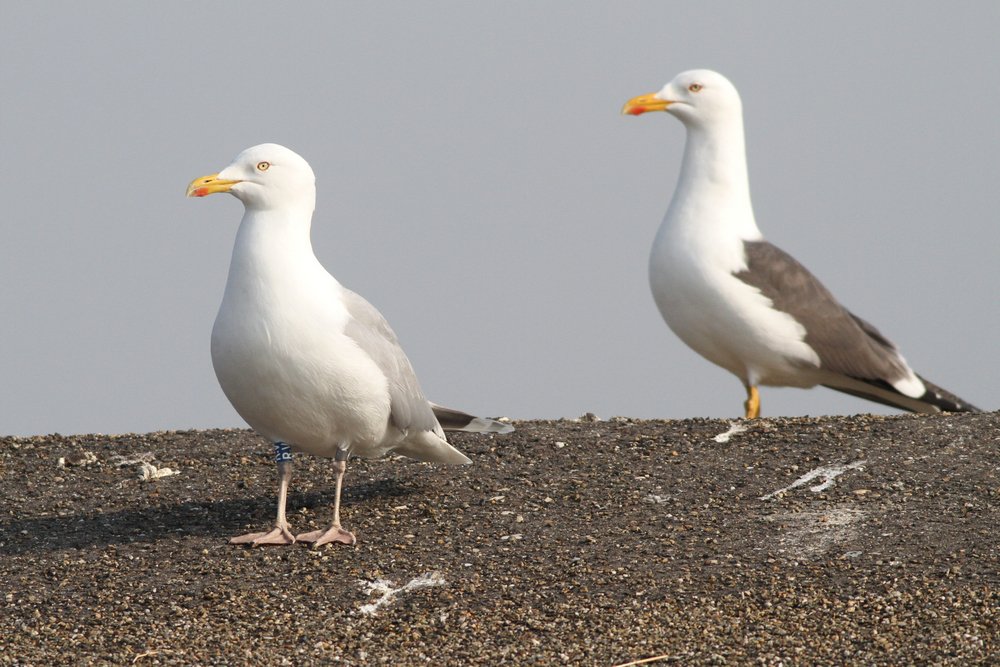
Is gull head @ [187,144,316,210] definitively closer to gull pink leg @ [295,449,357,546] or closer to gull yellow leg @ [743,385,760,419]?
gull pink leg @ [295,449,357,546]

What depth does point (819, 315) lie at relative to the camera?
1021 cm

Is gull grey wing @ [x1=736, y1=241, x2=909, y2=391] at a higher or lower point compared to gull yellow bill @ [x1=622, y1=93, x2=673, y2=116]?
lower

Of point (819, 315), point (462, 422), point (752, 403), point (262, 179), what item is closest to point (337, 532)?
point (462, 422)

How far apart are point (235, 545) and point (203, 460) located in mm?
1650

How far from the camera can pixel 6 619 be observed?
655cm

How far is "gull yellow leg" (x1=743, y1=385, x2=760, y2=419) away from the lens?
10.3 metres

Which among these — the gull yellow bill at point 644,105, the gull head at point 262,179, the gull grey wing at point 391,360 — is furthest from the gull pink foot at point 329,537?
the gull yellow bill at point 644,105

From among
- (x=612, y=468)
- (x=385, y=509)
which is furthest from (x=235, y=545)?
(x=612, y=468)

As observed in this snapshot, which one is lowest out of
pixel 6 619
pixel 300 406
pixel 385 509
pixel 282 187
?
pixel 6 619

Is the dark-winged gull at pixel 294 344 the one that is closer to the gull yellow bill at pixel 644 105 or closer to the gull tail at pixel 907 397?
the gull yellow bill at pixel 644 105

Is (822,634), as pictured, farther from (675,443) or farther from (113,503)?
(113,503)

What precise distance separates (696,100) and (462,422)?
13.0ft

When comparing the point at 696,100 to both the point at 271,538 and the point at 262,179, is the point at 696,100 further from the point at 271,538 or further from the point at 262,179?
the point at 271,538

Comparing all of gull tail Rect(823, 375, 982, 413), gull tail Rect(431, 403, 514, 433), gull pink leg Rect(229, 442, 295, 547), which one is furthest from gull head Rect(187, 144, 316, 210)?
gull tail Rect(823, 375, 982, 413)
